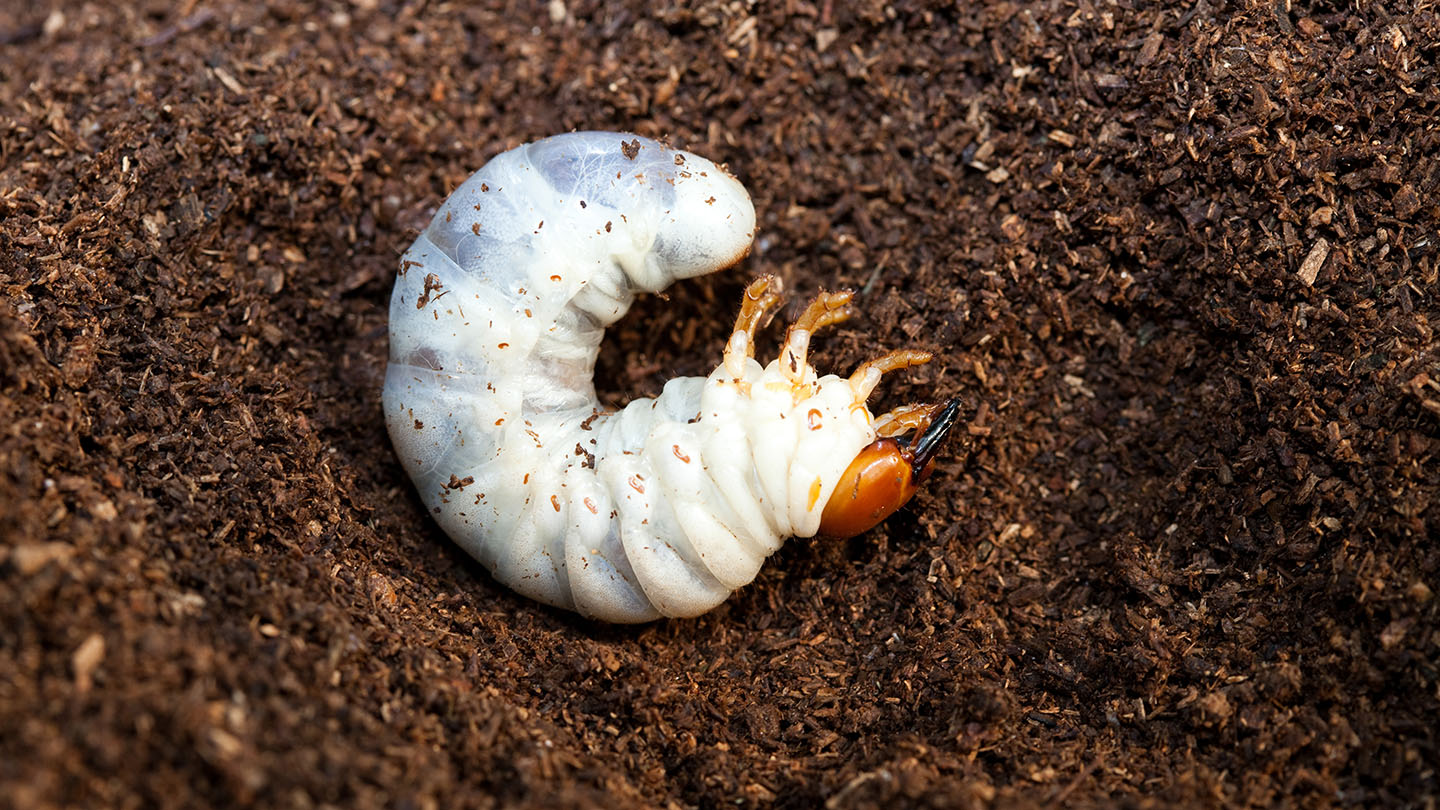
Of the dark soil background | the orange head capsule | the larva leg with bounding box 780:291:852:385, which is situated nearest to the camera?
the dark soil background

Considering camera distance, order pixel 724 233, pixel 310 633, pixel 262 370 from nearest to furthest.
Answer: pixel 310 633, pixel 724 233, pixel 262 370

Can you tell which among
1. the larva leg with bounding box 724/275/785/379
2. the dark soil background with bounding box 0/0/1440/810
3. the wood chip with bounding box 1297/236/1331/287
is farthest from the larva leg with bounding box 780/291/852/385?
the wood chip with bounding box 1297/236/1331/287

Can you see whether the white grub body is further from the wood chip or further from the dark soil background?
the wood chip

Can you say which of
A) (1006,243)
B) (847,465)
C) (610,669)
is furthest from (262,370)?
(1006,243)

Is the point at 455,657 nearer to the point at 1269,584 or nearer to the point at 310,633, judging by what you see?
the point at 310,633

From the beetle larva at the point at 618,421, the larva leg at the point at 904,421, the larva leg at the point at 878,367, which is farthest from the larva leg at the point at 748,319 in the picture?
the larva leg at the point at 904,421

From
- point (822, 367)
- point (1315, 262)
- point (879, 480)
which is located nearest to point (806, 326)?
point (822, 367)

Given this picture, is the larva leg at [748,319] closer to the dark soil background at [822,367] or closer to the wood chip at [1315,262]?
the dark soil background at [822,367]
